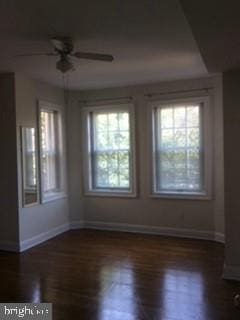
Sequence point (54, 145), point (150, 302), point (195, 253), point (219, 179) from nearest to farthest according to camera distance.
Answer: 1. point (150, 302)
2. point (195, 253)
3. point (219, 179)
4. point (54, 145)

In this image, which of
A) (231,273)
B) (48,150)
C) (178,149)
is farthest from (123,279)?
(48,150)

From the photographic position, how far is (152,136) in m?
5.05

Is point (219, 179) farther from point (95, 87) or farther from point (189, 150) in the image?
point (95, 87)

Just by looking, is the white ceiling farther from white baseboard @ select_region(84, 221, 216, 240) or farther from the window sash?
white baseboard @ select_region(84, 221, 216, 240)

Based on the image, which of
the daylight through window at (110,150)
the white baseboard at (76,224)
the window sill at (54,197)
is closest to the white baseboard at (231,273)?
the daylight through window at (110,150)

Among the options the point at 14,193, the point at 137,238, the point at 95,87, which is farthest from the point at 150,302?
the point at 95,87

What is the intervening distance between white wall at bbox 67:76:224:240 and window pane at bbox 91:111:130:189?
24cm

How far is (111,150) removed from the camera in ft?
17.8

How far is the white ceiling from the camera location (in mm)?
2309

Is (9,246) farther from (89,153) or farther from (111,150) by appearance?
(111,150)

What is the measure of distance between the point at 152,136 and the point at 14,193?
2.27 metres

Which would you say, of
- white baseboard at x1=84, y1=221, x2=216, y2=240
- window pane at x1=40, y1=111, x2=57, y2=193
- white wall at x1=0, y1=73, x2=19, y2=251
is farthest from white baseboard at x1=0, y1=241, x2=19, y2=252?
white baseboard at x1=84, y1=221, x2=216, y2=240

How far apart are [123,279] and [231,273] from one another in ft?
3.77

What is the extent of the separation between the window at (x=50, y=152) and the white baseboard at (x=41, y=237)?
54 cm
